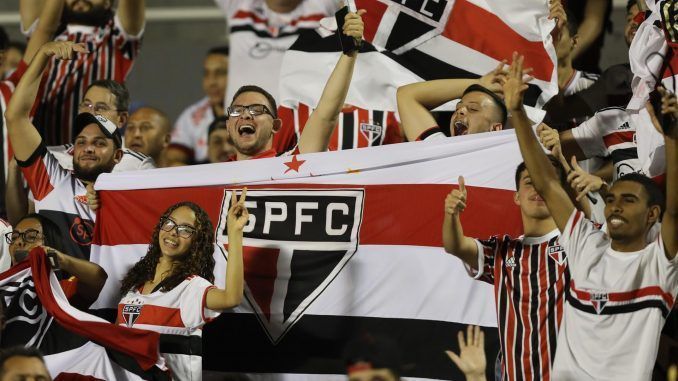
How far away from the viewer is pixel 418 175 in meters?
6.48

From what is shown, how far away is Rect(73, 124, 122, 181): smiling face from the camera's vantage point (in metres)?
7.16

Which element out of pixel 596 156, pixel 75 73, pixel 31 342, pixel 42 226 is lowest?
pixel 31 342

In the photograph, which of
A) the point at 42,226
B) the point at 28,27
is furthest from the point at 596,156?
the point at 28,27

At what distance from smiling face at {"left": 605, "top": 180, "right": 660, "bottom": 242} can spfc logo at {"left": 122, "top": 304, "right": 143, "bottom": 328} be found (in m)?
2.13

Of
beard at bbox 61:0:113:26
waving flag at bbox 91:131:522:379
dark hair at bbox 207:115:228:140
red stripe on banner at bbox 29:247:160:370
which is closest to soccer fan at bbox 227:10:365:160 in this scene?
waving flag at bbox 91:131:522:379

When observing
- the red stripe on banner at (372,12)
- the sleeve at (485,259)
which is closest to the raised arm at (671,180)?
the sleeve at (485,259)

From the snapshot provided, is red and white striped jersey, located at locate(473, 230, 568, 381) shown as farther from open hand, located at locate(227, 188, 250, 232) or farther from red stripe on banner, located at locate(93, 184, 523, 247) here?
open hand, located at locate(227, 188, 250, 232)

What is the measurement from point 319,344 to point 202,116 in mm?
5145

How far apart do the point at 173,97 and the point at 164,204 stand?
577 cm

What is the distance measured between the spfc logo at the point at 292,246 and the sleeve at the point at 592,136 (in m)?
1.31

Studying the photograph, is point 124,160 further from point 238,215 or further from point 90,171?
point 238,215

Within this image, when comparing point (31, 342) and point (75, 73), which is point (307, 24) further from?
point (31, 342)

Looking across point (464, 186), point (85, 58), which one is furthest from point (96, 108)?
point (464, 186)

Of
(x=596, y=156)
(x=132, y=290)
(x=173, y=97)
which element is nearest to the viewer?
(x=132, y=290)
